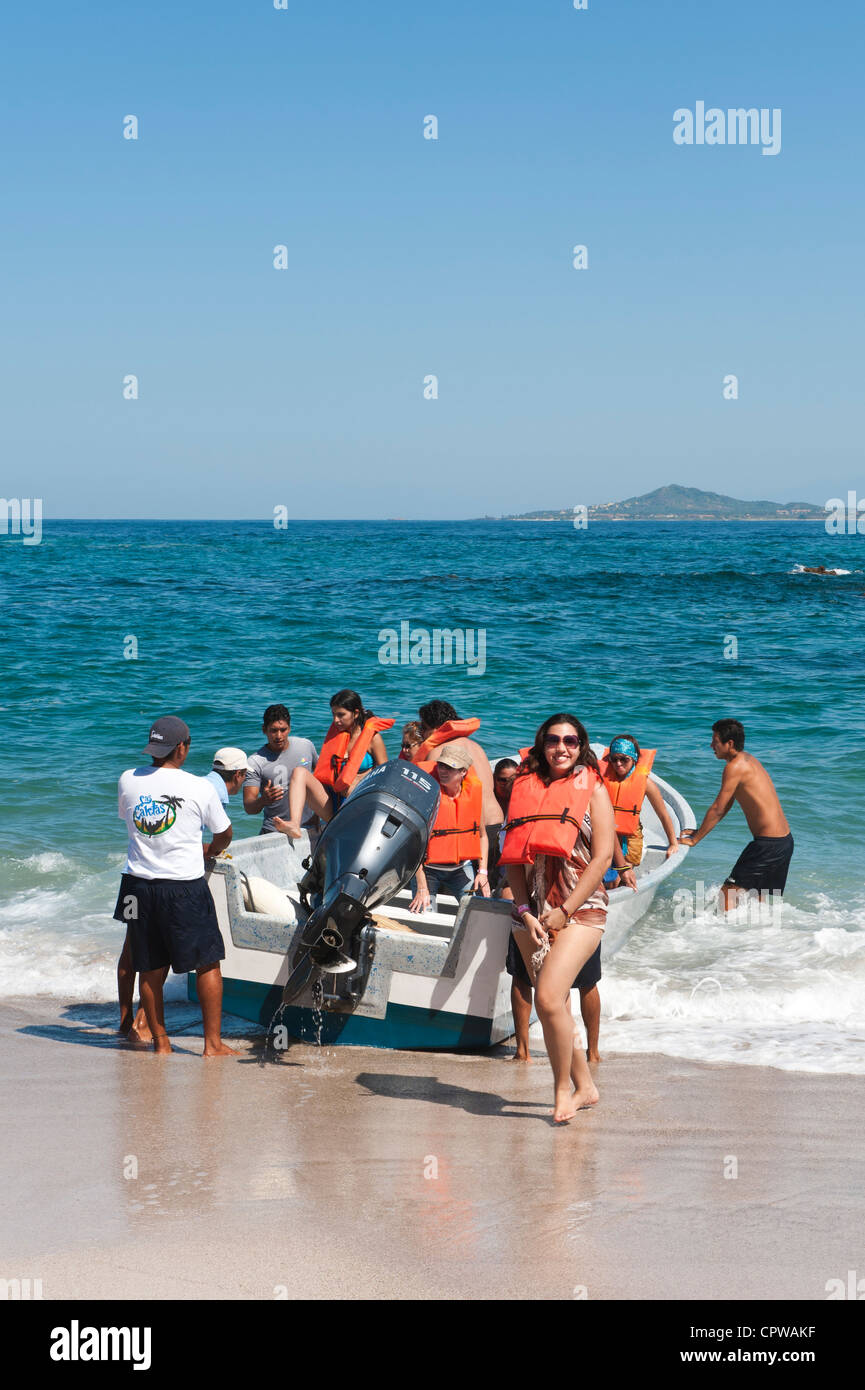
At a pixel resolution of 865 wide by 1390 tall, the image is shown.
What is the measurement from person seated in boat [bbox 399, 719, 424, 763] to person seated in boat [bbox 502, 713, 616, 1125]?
6.51 feet

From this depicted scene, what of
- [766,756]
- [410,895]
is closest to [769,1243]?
[410,895]

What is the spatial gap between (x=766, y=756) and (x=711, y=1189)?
9.81 meters

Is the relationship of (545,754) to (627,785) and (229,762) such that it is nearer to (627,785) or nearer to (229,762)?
(229,762)

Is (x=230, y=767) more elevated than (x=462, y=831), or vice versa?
(x=230, y=767)

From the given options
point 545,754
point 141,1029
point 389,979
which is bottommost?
point 141,1029

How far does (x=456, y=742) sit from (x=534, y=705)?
10402 millimetres

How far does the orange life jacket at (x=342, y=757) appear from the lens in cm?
719

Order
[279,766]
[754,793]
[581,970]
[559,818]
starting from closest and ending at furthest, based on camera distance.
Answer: [559,818] < [581,970] < [279,766] < [754,793]

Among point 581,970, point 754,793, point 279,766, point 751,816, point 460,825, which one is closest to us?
point 581,970

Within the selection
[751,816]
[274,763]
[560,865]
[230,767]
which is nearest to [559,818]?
[560,865]

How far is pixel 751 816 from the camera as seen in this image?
785 cm

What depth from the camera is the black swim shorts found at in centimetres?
788

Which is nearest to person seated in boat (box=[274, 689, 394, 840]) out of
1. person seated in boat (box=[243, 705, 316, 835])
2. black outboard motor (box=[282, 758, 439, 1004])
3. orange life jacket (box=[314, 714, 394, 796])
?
orange life jacket (box=[314, 714, 394, 796])

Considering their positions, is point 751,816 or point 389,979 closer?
point 389,979
